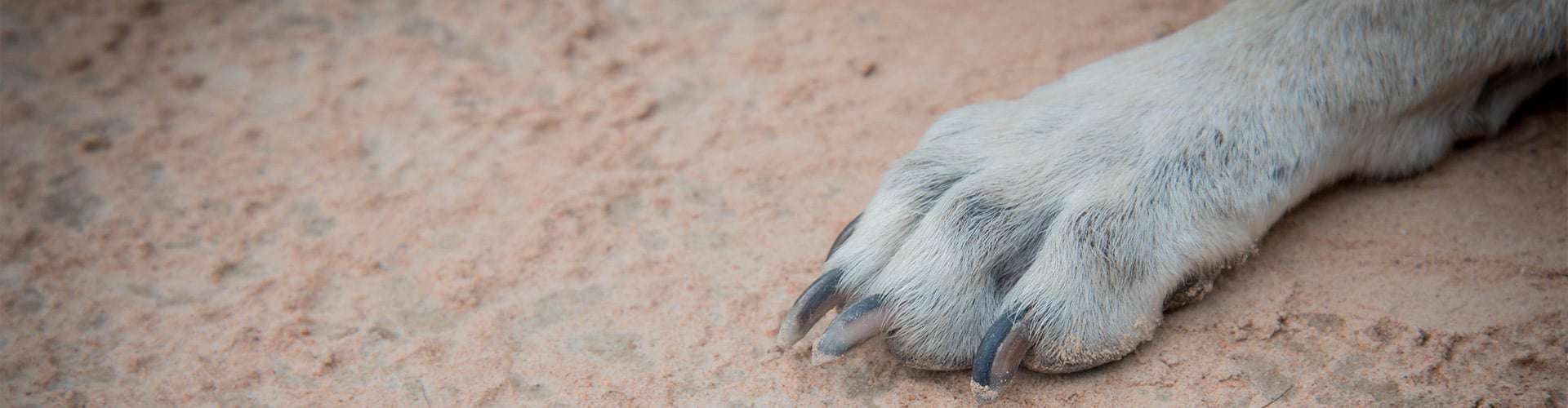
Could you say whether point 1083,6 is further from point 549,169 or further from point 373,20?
point 373,20

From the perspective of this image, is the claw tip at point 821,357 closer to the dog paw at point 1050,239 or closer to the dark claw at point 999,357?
the dog paw at point 1050,239

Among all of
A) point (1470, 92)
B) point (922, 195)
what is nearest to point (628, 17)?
point (922, 195)

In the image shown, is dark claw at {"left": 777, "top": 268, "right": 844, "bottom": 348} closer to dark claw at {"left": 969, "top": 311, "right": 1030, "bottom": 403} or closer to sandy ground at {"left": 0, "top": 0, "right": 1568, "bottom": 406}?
sandy ground at {"left": 0, "top": 0, "right": 1568, "bottom": 406}

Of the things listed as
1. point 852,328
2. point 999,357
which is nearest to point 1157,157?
point 999,357

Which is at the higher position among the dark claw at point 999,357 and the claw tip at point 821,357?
the dark claw at point 999,357

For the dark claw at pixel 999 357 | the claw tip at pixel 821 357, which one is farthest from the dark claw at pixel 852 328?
the dark claw at pixel 999 357
